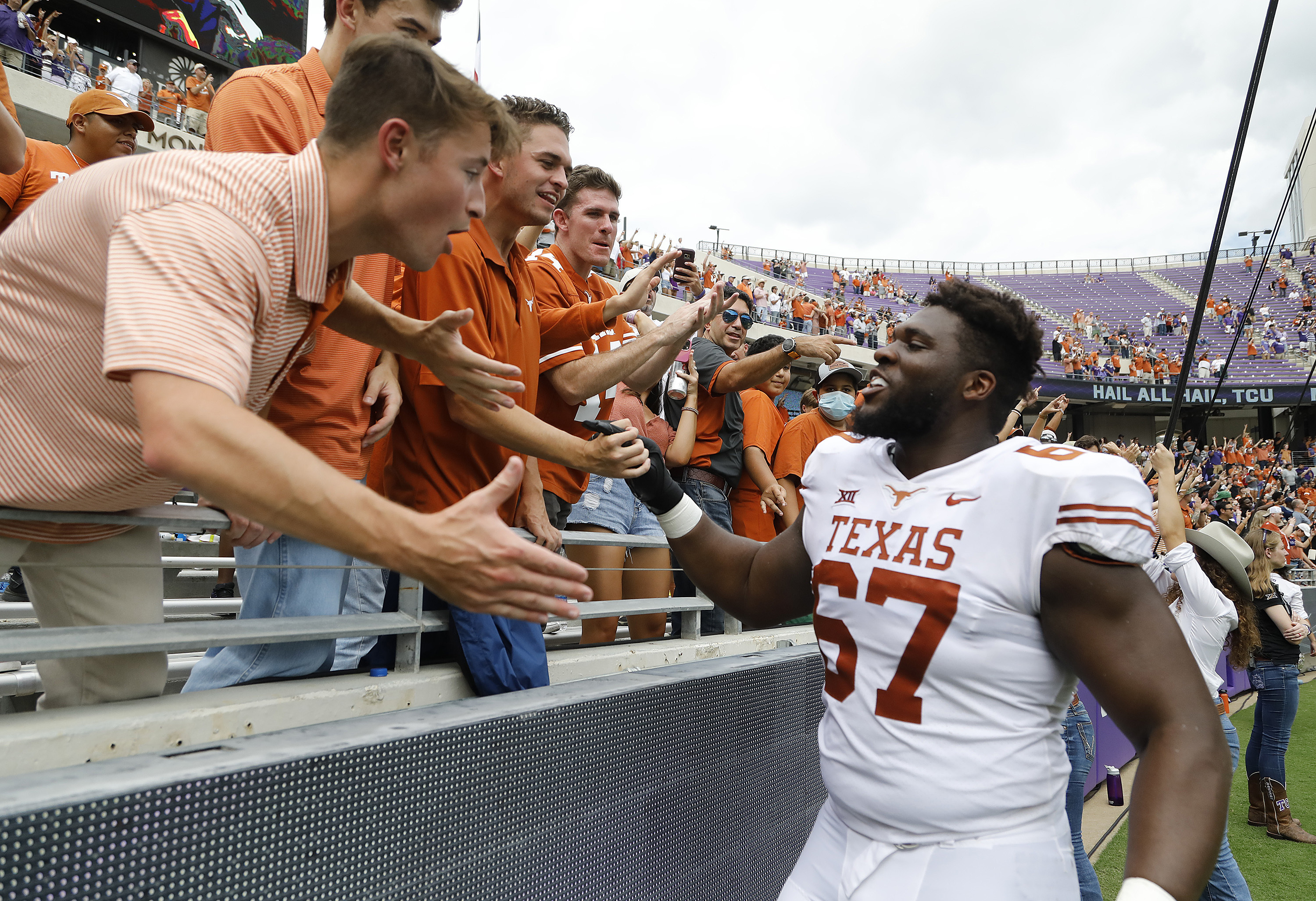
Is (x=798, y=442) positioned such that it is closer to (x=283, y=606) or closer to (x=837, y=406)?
(x=837, y=406)

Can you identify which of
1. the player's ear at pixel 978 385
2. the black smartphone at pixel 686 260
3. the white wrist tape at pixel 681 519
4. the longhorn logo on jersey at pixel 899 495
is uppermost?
the black smartphone at pixel 686 260

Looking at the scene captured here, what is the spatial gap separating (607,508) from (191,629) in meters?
1.95

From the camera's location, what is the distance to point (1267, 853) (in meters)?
5.36

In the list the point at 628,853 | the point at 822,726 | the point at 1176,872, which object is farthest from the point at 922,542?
the point at 628,853

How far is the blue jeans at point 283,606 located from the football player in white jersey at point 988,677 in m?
1.24

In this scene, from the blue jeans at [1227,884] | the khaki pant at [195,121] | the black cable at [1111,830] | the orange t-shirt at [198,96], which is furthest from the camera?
the orange t-shirt at [198,96]

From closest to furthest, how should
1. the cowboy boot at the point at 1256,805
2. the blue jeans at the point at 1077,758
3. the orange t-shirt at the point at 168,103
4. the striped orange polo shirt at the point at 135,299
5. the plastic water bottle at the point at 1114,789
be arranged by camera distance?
the striped orange polo shirt at the point at 135,299
the blue jeans at the point at 1077,758
the cowboy boot at the point at 1256,805
the plastic water bottle at the point at 1114,789
the orange t-shirt at the point at 168,103

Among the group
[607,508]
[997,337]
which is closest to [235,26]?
[607,508]

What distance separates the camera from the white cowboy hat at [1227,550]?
5.58 m

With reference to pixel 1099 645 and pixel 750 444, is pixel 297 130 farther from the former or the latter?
pixel 750 444

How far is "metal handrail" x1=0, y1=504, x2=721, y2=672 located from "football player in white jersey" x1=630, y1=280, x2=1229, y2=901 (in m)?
0.71

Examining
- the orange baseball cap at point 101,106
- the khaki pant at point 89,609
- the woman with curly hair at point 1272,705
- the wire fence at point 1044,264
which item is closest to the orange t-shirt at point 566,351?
the khaki pant at point 89,609

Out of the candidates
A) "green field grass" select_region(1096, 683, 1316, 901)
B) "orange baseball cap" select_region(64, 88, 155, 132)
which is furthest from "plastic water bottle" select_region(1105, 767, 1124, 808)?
"orange baseball cap" select_region(64, 88, 155, 132)

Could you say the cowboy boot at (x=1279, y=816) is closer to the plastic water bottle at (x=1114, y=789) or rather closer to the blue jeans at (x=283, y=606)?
the plastic water bottle at (x=1114, y=789)
